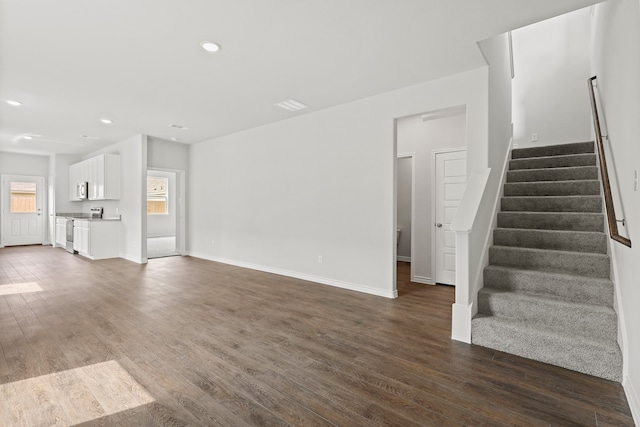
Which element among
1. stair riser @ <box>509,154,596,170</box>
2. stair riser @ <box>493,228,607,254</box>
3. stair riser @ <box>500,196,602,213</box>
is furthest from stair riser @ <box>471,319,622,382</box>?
stair riser @ <box>509,154,596,170</box>

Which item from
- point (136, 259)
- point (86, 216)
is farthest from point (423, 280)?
point (86, 216)

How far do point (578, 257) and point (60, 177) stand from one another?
12.3m

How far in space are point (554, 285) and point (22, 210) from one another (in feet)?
42.6

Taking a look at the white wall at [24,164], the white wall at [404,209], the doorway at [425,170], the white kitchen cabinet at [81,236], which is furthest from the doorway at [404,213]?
the white wall at [24,164]

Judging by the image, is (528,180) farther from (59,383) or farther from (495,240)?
(59,383)

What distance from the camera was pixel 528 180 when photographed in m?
4.33

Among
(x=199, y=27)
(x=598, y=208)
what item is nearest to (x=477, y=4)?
(x=199, y=27)

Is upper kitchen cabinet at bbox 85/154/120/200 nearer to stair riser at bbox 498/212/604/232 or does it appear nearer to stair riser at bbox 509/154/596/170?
stair riser at bbox 498/212/604/232

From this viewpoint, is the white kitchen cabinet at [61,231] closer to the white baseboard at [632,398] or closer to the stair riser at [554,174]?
the stair riser at [554,174]

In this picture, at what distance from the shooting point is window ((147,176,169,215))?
11633 mm

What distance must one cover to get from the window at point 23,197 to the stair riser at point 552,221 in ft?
41.1

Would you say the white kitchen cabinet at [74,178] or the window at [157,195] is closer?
the white kitchen cabinet at [74,178]

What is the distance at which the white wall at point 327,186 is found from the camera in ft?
13.4

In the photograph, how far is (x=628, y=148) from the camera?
6.97 ft
